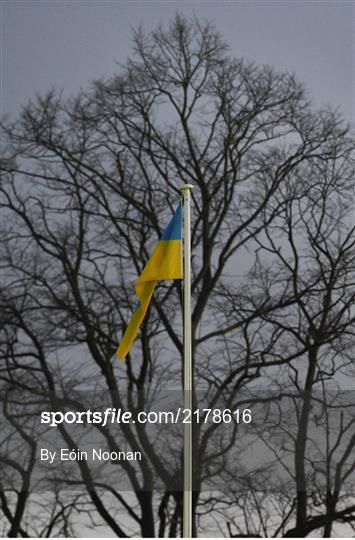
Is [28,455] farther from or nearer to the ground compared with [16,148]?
nearer to the ground

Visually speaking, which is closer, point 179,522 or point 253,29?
point 179,522

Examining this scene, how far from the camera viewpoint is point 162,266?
17.8 ft

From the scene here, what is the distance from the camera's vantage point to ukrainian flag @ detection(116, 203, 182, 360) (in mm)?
5383

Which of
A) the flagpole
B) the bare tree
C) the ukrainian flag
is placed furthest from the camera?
the bare tree

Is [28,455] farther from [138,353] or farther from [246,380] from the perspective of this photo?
[246,380]

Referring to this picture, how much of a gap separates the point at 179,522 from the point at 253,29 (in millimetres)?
3409

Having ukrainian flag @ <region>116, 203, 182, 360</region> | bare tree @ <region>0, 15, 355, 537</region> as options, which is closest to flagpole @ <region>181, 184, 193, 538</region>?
ukrainian flag @ <region>116, 203, 182, 360</region>

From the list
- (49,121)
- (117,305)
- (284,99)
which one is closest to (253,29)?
(284,99)

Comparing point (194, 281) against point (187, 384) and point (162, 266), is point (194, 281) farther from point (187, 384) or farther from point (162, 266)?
point (187, 384)

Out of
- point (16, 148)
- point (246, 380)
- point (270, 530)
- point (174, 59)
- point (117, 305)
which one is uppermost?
point (174, 59)

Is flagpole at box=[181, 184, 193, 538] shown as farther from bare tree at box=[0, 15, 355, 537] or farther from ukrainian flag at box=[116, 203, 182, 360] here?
bare tree at box=[0, 15, 355, 537]

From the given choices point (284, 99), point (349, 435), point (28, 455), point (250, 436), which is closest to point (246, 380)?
point (250, 436)

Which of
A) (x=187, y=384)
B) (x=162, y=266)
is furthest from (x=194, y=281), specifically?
(x=187, y=384)

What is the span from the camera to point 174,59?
22.8 feet
